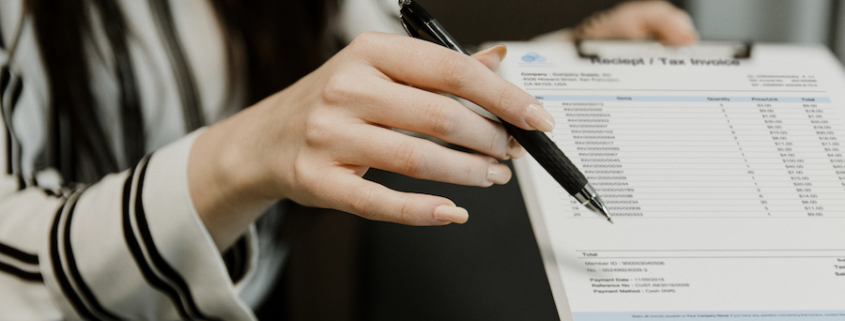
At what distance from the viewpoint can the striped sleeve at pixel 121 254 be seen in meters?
0.37

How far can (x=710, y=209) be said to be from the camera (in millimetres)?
312

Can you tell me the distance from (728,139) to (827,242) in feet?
0.27

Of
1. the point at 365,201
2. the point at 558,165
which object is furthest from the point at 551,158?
the point at 365,201

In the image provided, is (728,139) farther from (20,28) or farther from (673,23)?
(20,28)

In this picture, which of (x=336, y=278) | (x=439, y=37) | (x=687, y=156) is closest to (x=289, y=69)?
(x=336, y=278)

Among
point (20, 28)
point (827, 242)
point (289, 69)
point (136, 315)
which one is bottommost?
point (827, 242)

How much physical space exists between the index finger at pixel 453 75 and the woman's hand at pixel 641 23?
0.31m

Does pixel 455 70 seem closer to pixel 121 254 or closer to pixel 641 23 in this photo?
pixel 121 254

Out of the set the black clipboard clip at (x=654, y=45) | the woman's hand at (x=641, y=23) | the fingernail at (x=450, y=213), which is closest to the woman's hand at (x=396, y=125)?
the fingernail at (x=450, y=213)

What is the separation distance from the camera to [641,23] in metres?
0.61

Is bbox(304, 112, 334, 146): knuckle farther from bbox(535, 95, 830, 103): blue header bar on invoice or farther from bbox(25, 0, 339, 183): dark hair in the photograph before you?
bbox(25, 0, 339, 183): dark hair

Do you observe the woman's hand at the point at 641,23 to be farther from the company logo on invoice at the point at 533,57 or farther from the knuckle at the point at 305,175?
the knuckle at the point at 305,175

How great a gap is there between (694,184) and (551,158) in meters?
0.10

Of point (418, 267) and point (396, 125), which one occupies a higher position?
point (396, 125)
